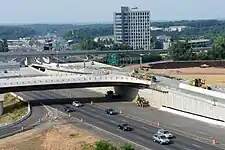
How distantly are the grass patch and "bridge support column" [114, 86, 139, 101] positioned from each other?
19207 millimetres

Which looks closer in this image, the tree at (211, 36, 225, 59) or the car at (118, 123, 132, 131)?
the car at (118, 123, 132, 131)

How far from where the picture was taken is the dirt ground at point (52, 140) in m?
61.6

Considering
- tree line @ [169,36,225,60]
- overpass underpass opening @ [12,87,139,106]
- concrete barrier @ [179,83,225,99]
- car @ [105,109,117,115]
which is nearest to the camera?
concrete barrier @ [179,83,225,99]

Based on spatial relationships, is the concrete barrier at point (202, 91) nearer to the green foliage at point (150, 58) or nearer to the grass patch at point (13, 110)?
the grass patch at point (13, 110)

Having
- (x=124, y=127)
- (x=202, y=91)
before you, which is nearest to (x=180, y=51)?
(x=202, y=91)

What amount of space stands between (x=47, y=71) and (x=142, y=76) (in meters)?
53.9

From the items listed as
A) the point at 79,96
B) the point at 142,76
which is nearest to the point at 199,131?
the point at 142,76

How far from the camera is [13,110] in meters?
86.6

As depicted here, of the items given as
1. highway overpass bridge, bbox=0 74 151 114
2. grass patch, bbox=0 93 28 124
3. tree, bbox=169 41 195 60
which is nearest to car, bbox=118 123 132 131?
grass patch, bbox=0 93 28 124

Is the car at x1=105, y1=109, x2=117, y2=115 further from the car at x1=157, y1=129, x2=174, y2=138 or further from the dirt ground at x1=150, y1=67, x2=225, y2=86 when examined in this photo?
the dirt ground at x1=150, y1=67, x2=225, y2=86

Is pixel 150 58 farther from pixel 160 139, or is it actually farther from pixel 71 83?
pixel 160 139

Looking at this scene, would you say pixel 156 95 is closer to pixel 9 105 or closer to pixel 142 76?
pixel 142 76

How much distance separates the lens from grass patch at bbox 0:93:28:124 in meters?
79.9

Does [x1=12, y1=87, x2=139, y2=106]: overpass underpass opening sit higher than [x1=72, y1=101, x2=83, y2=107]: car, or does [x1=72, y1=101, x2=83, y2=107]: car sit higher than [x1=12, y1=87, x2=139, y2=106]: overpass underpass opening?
[x1=72, y1=101, x2=83, y2=107]: car
